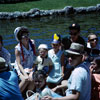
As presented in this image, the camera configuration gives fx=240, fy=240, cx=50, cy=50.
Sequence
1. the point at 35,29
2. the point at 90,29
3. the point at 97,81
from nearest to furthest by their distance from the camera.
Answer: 1. the point at 97,81
2. the point at 90,29
3. the point at 35,29

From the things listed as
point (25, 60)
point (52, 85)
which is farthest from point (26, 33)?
Answer: point (52, 85)

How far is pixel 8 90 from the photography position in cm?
308

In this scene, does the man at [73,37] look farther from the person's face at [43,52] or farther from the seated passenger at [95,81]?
the seated passenger at [95,81]

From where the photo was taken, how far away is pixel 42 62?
16.1ft

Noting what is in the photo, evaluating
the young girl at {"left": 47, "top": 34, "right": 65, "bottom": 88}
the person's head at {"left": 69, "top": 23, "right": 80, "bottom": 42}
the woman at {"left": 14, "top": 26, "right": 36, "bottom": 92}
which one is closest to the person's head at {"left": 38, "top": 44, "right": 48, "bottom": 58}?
the young girl at {"left": 47, "top": 34, "right": 65, "bottom": 88}

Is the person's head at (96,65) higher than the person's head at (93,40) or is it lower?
lower

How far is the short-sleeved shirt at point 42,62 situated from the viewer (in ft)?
15.9

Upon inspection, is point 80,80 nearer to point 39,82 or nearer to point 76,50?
point 76,50

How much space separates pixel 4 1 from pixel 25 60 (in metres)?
20.6

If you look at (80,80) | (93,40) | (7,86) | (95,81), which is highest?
(93,40)

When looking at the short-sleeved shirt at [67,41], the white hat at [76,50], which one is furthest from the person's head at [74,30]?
the white hat at [76,50]

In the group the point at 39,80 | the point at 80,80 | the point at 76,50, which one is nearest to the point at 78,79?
the point at 80,80

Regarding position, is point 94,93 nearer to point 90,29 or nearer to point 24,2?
point 90,29

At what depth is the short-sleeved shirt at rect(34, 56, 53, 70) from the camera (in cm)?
484
